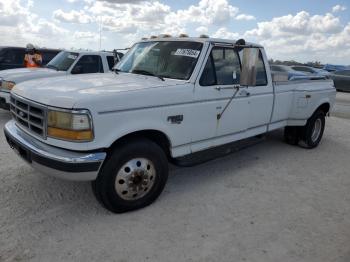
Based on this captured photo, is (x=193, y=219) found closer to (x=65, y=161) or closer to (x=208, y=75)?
(x=65, y=161)

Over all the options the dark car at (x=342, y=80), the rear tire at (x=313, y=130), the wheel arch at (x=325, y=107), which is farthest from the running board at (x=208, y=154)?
the dark car at (x=342, y=80)

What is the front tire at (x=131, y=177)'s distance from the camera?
3.62 meters

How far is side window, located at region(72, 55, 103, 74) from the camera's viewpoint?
916 centimetres

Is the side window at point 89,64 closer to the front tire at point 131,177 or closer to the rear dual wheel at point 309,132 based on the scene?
the rear dual wheel at point 309,132

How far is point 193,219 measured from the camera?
384 centimetres

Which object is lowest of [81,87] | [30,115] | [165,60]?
[30,115]

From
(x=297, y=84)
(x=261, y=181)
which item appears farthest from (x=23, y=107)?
(x=297, y=84)

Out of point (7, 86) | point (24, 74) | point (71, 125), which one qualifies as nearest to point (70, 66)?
point (24, 74)

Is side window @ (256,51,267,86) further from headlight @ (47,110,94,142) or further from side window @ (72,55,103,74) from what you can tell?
side window @ (72,55,103,74)

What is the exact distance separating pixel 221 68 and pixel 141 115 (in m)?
1.57

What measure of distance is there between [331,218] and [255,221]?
957mm

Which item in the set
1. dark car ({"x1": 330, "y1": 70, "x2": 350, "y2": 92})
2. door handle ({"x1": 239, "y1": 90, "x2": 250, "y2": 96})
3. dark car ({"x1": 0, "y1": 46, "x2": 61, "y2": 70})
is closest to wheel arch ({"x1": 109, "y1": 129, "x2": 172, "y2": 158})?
door handle ({"x1": 239, "y1": 90, "x2": 250, "y2": 96})

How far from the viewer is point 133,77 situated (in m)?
4.55

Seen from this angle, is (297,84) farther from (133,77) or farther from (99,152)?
(99,152)
